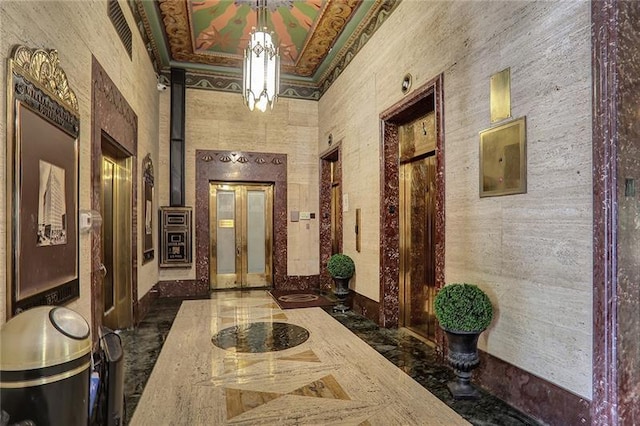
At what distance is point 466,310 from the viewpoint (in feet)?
9.34

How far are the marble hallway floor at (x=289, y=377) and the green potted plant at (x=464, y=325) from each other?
0.52 ft

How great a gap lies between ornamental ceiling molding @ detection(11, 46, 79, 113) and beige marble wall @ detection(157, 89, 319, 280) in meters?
4.54

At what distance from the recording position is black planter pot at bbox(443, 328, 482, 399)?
2.88 m

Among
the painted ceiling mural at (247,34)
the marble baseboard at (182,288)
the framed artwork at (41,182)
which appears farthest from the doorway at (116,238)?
the marble baseboard at (182,288)

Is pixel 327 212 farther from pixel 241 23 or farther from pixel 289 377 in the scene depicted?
pixel 289 377

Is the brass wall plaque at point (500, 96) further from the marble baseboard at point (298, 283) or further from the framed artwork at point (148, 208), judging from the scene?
the marble baseboard at point (298, 283)

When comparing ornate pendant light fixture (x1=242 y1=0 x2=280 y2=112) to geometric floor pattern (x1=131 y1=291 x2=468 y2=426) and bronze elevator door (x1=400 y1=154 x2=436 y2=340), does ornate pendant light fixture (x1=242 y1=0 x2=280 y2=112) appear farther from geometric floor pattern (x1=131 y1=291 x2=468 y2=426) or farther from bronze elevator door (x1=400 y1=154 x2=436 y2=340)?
geometric floor pattern (x1=131 y1=291 x2=468 y2=426)

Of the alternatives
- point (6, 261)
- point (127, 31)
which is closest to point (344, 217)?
point (127, 31)

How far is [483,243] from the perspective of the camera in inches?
123

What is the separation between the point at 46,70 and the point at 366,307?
446 centimetres

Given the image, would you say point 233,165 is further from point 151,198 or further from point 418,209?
point 418,209

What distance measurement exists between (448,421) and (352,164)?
406cm

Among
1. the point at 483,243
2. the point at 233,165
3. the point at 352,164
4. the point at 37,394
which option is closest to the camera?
the point at 37,394

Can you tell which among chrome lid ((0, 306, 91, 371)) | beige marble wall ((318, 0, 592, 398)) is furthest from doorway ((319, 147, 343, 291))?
chrome lid ((0, 306, 91, 371))
